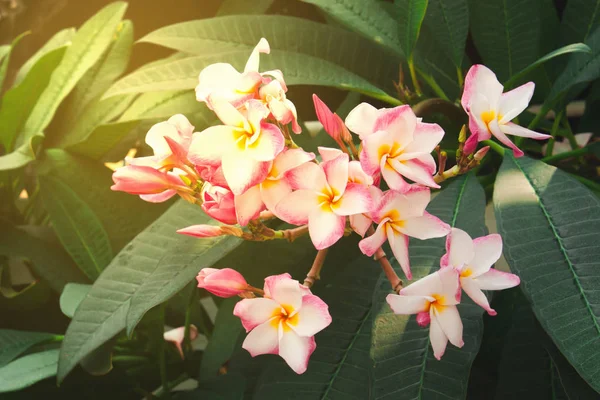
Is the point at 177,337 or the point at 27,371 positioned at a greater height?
the point at 27,371

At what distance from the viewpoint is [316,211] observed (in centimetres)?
40

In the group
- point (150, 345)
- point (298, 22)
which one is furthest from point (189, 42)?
point (150, 345)

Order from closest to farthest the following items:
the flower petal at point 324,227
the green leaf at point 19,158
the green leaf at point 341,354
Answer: the flower petal at point 324,227 → the green leaf at point 341,354 → the green leaf at point 19,158

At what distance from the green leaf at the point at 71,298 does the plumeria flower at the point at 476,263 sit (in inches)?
17.0

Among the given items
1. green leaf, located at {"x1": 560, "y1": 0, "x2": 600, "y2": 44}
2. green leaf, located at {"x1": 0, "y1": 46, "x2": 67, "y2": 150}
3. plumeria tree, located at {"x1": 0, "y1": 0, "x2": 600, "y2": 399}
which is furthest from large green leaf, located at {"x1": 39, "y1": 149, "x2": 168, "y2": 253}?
green leaf, located at {"x1": 560, "y1": 0, "x2": 600, "y2": 44}

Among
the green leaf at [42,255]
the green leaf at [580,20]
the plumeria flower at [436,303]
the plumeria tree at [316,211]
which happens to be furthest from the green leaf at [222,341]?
the green leaf at [580,20]

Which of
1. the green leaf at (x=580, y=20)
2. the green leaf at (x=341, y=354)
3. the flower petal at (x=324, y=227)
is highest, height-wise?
the flower petal at (x=324, y=227)

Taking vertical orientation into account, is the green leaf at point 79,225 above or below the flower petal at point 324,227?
below

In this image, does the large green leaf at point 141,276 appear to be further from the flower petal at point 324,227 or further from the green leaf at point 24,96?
the green leaf at point 24,96

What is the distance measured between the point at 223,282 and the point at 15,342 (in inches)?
17.7

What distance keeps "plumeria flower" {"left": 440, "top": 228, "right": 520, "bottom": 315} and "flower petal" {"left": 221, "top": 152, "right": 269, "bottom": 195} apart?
128 mm

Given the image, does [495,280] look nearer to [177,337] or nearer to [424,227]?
[424,227]

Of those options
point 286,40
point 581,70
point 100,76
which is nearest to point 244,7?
point 286,40

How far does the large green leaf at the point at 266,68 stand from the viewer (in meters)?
0.71
